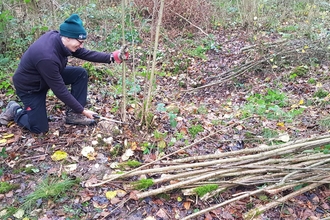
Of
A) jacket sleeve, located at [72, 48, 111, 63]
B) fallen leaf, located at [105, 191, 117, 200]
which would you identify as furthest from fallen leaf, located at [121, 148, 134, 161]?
jacket sleeve, located at [72, 48, 111, 63]

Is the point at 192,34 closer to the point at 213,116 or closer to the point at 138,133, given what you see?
the point at 213,116

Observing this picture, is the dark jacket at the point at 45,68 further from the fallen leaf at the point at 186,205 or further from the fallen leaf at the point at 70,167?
the fallen leaf at the point at 186,205

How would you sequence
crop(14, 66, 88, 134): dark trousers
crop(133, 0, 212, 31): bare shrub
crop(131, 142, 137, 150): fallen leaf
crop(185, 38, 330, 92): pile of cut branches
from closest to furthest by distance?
crop(131, 142, 137, 150): fallen leaf, crop(14, 66, 88, 134): dark trousers, crop(185, 38, 330, 92): pile of cut branches, crop(133, 0, 212, 31): bare shrub

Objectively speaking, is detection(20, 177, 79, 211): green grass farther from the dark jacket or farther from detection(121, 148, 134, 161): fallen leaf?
the dark jacket

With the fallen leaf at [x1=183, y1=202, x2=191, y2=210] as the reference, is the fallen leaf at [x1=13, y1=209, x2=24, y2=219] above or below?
below

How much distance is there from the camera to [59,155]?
2941mm

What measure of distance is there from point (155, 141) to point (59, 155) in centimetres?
106

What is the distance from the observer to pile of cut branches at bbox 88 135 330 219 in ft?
8.11

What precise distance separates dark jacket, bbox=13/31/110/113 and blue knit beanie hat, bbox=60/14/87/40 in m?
0.16

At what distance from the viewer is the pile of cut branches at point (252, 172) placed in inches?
97.4

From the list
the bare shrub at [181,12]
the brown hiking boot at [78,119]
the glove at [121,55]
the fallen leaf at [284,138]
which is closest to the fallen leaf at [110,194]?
the brown hiking boot at [78,119]

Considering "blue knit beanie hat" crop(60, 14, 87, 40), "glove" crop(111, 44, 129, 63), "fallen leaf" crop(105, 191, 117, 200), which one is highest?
"blue knit beanie hat" crop(60, 14, 87, 40)

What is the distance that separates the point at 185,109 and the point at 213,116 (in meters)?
0.44

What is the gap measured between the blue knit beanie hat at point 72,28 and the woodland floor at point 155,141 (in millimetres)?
1084
